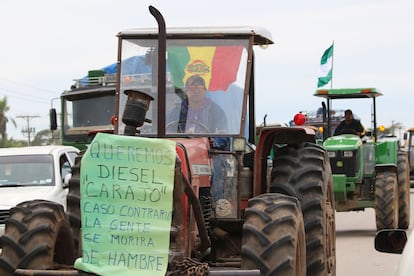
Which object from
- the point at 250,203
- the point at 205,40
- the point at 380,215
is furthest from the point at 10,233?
the point at 380,215

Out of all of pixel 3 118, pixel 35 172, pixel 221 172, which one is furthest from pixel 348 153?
pixel 3 118

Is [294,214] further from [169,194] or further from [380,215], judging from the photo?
[380,215]

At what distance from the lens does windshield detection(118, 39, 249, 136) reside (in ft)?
29.0

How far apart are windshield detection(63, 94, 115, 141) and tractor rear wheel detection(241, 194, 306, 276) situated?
646 inches

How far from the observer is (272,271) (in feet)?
23.7

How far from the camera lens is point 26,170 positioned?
584 inches

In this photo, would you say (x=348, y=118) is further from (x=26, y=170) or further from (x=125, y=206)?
(x=125, y=206)

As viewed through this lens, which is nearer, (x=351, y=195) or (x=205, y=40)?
(x=205, y=40)

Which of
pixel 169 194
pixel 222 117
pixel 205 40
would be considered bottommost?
pixel 169 194

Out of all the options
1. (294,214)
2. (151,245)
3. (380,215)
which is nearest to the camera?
(151,245)

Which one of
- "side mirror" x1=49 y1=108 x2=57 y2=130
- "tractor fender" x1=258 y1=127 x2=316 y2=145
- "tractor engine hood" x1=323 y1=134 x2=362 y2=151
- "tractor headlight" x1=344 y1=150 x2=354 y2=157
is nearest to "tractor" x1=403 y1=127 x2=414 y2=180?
"side mirror" x1=49 y1=108 x2=57 y2=130

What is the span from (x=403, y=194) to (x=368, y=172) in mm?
908

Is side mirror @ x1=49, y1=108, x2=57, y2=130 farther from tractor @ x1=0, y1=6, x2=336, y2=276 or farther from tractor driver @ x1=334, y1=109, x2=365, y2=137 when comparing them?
tractor @ x1=0, y1=6, x2=336, y2=276

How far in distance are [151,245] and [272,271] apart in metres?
0.95
